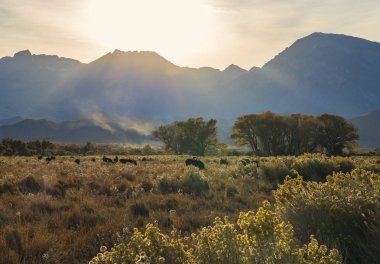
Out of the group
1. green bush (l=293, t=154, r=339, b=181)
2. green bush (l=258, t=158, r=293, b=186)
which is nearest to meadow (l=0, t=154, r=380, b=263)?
green bush (l=258, t=158, r=293, b=186)

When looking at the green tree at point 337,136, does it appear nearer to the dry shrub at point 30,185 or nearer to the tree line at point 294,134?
the tree line at point 294,134

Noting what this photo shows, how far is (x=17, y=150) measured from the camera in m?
71.8

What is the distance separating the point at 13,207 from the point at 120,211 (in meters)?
3.06

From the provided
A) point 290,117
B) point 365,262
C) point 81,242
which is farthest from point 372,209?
point 290,117

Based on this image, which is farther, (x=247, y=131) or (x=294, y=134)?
(x=247, y=131)

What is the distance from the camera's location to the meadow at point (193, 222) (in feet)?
14.2

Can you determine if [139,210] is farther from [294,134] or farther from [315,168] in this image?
[294,134]

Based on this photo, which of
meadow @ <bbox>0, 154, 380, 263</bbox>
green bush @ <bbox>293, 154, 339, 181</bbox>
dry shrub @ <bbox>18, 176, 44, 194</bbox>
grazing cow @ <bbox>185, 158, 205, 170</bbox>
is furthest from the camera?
grazing cow @ <bbox>185, 158, 205, 170</bbox>

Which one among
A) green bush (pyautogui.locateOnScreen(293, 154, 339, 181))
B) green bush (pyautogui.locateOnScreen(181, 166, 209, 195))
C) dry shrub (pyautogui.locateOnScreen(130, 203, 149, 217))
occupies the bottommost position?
dry shrub (pyautogui.locateOnScreen(130, 203, 149, 217))

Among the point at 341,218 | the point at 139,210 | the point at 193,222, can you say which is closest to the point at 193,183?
the point at 139,210

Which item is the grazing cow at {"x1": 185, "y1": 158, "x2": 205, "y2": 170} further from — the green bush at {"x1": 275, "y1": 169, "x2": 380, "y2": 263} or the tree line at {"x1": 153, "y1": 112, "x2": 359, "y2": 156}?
the tree line at {"x1": 153, "y1": 112, "x2": 359, "y2": 156}

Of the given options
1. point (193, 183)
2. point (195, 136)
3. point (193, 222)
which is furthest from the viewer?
point (195, 136)

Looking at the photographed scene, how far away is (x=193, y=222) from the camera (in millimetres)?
9453

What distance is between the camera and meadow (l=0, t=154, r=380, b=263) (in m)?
4.34
